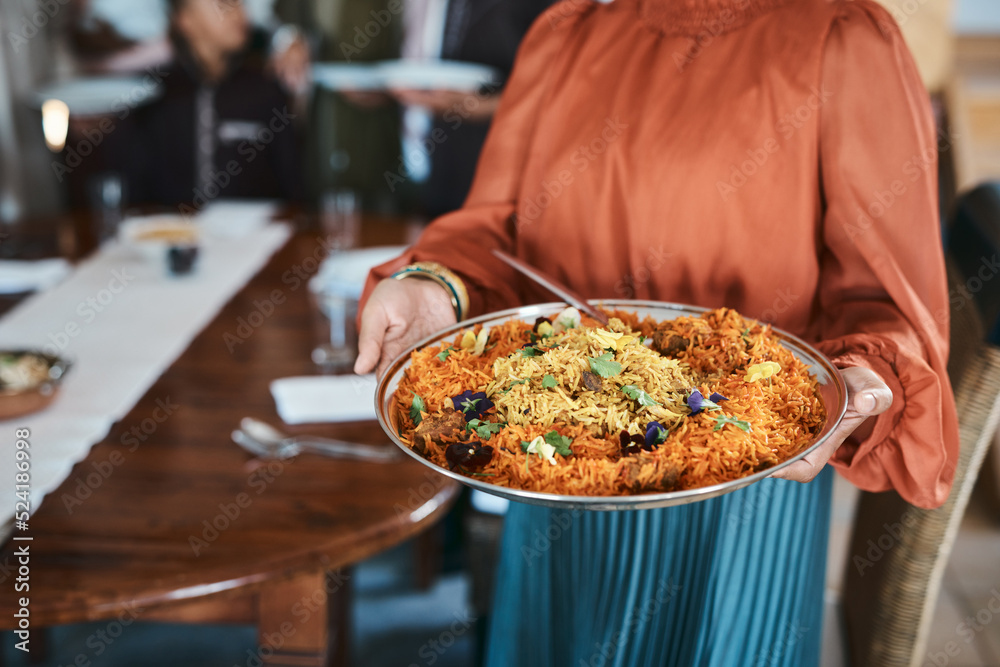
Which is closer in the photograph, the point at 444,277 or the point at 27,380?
the point at 444,277

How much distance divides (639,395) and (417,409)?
0.24 meters

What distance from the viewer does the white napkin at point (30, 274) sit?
2.14 meters

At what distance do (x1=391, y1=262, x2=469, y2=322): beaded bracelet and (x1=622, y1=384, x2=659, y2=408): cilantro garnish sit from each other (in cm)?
34

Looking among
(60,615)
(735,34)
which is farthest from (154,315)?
(735,34)

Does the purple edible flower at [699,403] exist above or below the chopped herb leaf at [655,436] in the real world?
above

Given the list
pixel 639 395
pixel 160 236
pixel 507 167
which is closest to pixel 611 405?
pixel 639 395

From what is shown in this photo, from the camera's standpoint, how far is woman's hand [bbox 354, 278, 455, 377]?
104 cm

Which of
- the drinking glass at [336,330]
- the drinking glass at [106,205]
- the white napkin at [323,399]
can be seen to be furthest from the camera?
the drinking glass at [106,205]

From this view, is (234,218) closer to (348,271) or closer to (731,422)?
(348,271)

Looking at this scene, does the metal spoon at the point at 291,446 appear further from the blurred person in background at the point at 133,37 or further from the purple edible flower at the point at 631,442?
the blurred person in background at the point at 133,37

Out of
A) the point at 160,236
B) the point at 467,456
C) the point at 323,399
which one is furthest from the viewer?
the point at 160,236

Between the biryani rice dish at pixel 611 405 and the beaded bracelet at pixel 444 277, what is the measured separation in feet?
0.38

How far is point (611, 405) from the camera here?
89 cm

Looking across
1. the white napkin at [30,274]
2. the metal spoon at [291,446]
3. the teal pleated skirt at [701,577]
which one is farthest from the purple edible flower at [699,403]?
the white napkin at [30,274]
